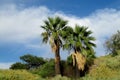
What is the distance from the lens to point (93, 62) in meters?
51.9

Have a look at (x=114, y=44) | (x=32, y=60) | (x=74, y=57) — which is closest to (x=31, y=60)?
(x=32, y=60)

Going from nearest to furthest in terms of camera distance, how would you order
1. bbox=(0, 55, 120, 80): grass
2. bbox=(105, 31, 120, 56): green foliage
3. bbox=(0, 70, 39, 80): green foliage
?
bbox=(0, 70, 39, 80): green foliage, bbox=(0, 55, 120, 80): grass, bbox=(105, 31, 120, 56): green foliage

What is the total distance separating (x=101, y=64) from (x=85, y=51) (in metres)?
3.09

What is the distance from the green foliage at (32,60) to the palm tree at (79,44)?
95.0ft

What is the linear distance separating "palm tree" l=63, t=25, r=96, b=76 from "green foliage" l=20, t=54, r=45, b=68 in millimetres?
28949

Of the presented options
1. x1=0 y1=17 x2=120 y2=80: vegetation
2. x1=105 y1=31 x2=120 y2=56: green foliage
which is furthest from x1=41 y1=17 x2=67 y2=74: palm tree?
x1=105 y1=31 x2=120 y2=56: green foliage

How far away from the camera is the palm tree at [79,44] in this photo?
4866 cm

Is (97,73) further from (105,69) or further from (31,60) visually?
(31,60)

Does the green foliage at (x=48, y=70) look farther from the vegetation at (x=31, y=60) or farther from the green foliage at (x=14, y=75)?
the vegetation at (x=31, y=60)

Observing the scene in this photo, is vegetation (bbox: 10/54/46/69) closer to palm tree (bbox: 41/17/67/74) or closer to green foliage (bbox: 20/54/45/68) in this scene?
green foliage (bbox: 20/54/45/68)

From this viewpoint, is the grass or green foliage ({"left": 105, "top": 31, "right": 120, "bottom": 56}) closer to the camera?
the grass

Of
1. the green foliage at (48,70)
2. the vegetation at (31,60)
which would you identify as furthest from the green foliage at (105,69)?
the vegetation at (31,60)

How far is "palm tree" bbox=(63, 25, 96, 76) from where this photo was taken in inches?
1916

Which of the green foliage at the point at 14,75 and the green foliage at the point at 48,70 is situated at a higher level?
the green foliage at the point at 48,70
